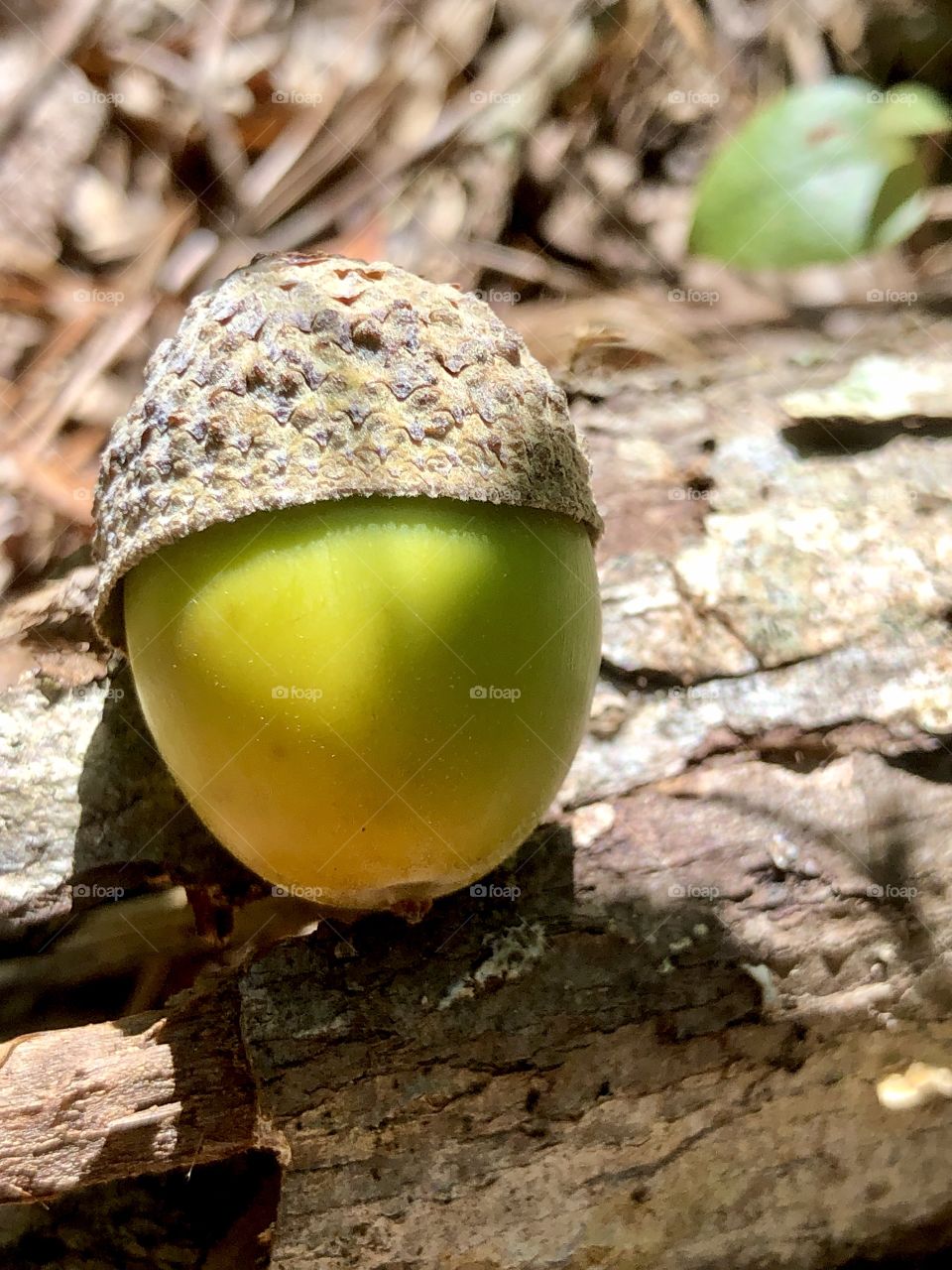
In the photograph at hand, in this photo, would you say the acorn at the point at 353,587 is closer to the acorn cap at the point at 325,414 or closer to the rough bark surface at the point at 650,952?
the acorn cap at the point at 325,414

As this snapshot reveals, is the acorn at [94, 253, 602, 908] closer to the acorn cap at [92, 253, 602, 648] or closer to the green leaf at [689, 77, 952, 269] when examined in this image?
the acorn cap at [92, 253, 602, 648]

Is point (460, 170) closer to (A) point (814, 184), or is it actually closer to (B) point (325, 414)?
(A) point (814, 184)

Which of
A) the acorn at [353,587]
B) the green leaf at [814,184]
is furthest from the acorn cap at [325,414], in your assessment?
the green leaf at [814,184]

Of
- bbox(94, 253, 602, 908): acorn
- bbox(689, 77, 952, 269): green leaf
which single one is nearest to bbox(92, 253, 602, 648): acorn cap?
bbox(94, 253, 602, 908): acorn

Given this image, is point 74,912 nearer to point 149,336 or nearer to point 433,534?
point 433,534

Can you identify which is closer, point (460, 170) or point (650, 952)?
point (650, 952)

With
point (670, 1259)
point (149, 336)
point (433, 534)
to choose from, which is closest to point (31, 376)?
point (149, 336)

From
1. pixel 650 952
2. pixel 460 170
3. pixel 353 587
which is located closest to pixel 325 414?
pixel 353 587
